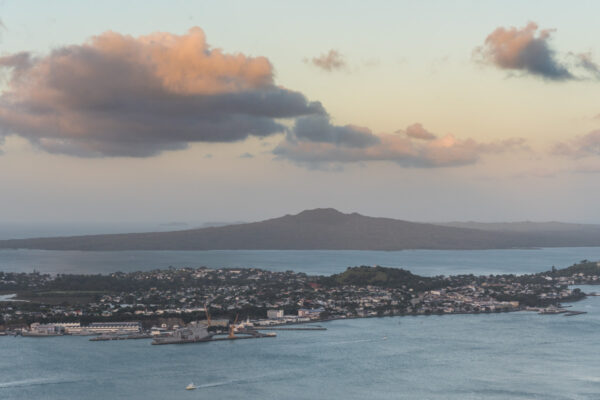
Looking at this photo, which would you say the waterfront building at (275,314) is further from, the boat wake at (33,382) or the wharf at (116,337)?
the boat wake at (33,382)

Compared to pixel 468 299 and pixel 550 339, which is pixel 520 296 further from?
pixel 550 339

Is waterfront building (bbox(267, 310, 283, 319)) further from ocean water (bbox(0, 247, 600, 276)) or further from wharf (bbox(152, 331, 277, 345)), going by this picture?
ocean water (bbox(0, 247, 600, 276))

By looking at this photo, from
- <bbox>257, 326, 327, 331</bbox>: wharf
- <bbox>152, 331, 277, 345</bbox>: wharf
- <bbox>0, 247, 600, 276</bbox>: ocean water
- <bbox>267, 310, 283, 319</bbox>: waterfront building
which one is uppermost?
<bbox>0, 247, 600, 276</bbox>: ocean water

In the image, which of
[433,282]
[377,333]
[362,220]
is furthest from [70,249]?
[377,333]

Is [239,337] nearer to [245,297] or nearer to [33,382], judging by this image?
[33,382]

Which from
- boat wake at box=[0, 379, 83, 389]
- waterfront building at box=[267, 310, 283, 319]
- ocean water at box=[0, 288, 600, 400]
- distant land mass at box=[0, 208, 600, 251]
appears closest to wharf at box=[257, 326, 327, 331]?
ocean water at box=[0, 288, 600, 400]

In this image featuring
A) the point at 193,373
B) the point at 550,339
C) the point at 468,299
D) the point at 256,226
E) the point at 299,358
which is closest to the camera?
the point at 193,373
